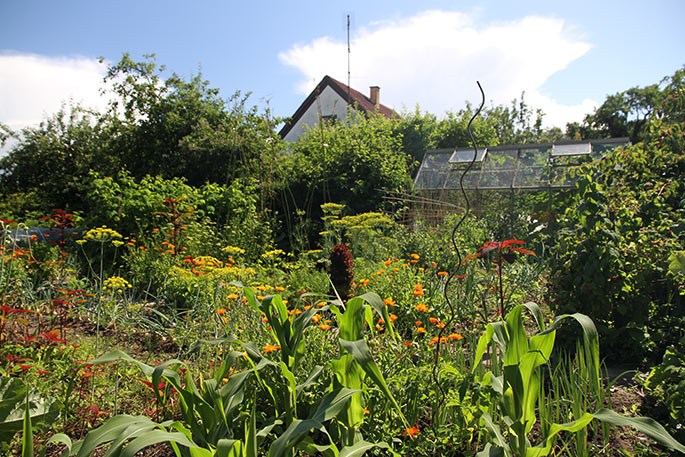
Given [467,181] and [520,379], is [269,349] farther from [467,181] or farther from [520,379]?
[467,181]

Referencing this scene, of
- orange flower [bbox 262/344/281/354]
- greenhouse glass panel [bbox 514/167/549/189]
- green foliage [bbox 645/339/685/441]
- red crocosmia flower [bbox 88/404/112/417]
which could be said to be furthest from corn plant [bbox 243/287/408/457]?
greenhouse glass panel [bbox 514/167/549/189]

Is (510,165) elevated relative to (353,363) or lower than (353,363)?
elevated

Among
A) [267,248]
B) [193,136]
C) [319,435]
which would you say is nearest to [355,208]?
[267,248]

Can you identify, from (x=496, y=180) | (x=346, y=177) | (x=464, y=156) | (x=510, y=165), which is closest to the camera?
(x=346, y=177)

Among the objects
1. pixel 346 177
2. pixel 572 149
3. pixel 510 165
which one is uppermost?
pixel 572 149

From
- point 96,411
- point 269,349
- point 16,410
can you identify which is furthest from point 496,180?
point 16,410

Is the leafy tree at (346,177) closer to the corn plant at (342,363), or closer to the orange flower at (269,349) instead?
the orange flower at (269,349)

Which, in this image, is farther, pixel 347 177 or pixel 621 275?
pixel 347 177

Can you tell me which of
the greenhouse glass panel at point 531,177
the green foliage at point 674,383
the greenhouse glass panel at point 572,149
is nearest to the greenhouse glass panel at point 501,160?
the greenhouse glass panel at point 531,177

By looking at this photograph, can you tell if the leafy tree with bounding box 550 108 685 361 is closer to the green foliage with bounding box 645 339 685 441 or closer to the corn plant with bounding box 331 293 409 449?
the green foliage with bounding box 645 339 685 441

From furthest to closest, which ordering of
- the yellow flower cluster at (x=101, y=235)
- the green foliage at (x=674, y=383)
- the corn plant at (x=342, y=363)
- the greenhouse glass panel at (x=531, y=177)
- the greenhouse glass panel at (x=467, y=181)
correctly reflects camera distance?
the greenhouse glass panel at (x=467, y=181) → the greenhouse glass panel at (x=531, y=177) → the yellow flower cluster at (x=101, y=235) → the green foliage at (x=674, y=383) → the corn plant at (x=342, y=363)

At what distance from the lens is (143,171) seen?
9.71 m

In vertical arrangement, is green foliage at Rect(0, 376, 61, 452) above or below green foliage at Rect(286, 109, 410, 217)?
below

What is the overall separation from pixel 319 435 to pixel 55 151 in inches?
434
